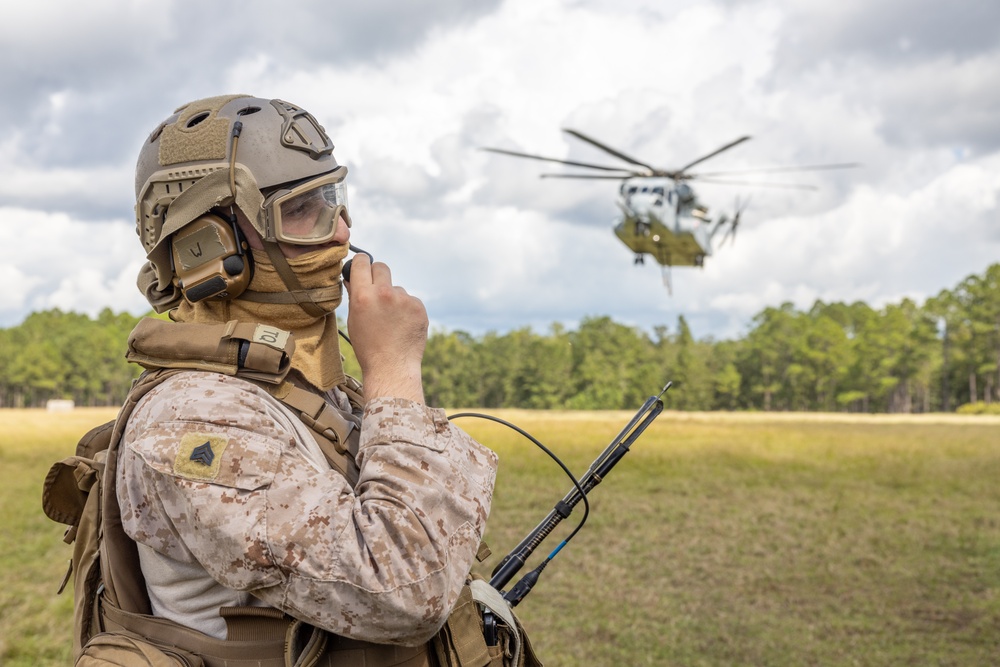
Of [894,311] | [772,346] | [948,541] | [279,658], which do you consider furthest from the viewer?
[772,346]

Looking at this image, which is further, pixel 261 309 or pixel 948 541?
pixel 948 541

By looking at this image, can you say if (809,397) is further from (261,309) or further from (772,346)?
(261,309)

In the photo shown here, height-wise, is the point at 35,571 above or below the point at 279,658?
below

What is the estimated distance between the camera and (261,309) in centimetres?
219

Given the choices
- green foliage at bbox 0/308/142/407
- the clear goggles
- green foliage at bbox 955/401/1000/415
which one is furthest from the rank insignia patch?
green foliage at bbox 0/308/142/407

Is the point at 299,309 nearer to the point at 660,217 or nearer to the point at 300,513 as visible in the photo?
the point at 300,513

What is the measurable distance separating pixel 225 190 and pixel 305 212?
0.62 ft

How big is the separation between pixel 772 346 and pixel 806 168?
216 ft

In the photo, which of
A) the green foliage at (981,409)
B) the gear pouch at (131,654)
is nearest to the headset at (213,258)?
the gear pouch at (131,654)

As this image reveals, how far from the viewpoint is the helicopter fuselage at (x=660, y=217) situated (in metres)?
31.8

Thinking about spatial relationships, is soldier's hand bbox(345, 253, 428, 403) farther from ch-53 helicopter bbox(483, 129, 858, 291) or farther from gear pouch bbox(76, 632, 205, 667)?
ch-53 helicopter bbox(483, 129, 858, 291)

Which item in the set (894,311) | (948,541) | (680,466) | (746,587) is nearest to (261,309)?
(746,587)

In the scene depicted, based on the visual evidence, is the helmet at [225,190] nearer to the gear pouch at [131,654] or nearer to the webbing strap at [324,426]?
the webbing strap at [324,426]

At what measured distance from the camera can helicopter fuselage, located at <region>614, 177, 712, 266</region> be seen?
31797mm
